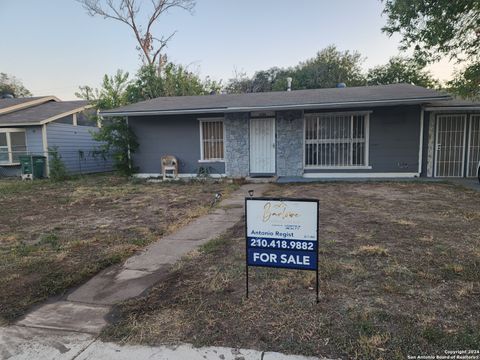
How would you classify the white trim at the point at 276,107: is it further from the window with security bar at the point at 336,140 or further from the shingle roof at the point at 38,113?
the shingle roof at the point at 38,113

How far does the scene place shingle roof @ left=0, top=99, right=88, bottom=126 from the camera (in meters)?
14.3

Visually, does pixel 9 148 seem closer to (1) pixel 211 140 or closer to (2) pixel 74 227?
(1) pixel 211 140

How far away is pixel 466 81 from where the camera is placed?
335 inches

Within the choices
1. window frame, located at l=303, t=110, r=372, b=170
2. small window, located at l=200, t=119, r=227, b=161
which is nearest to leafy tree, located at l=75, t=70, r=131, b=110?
small window, located at l=200, t=119, r=227, b=161

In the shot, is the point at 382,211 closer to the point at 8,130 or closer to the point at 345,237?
the point at 345,237

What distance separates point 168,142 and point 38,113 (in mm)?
8096

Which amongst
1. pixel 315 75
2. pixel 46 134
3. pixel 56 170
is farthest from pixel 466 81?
pixel 315 75

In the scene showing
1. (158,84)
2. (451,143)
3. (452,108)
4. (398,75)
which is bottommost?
(451,143)

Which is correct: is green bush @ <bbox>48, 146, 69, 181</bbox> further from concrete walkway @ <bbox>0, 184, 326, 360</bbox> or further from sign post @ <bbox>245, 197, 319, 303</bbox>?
sign post @ <bbox>245, 197, 319, 303</bbox>

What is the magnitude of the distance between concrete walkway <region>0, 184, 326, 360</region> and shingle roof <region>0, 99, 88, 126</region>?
13196 mm

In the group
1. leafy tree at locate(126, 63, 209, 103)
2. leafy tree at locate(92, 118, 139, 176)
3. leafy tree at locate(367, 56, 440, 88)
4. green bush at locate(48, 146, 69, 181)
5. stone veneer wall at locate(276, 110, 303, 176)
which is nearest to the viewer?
stone veneer wall at locate(276, 110, 303, 176)

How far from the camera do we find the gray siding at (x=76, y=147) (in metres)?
15.2

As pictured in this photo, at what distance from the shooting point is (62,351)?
2.29 metres

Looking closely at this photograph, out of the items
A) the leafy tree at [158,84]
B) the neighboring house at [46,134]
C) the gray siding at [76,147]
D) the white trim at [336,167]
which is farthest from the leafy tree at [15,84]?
the white trim at [336,167]
